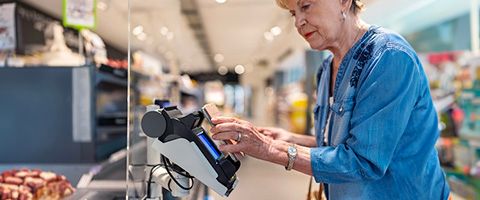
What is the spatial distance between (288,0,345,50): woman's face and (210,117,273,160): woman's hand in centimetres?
37

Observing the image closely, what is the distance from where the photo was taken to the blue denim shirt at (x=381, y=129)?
1051mm

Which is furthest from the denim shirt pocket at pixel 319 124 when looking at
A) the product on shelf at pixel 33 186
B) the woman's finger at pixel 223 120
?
the product on shelf at pixel 33 186

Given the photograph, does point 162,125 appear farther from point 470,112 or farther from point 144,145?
point 470,112

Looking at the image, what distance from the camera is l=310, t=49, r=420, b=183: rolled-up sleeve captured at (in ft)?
3.43

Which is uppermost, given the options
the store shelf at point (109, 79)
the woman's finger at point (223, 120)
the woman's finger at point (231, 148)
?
the store shelf at point (109, 79)

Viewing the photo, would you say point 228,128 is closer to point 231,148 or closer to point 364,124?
point 231,148

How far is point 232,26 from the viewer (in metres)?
8.03

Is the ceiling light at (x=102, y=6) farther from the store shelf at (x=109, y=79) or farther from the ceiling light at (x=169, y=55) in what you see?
the store shelf at (x=109, y=79)

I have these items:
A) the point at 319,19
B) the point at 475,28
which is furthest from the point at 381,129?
the point at 475,28

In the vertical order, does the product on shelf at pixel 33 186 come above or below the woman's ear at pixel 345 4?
below

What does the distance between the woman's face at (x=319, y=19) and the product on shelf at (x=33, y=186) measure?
115 cm

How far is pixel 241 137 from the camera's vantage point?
103cm

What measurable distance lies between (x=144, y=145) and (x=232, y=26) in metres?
6.94

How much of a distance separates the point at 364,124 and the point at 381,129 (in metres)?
0.05
